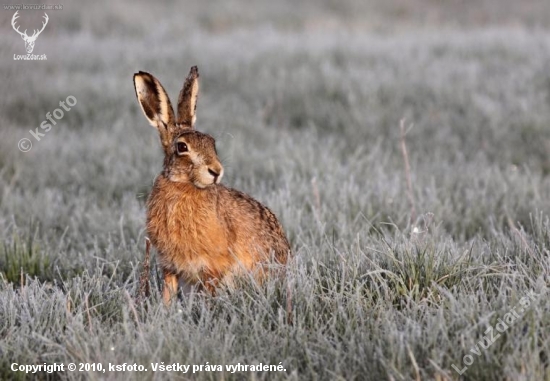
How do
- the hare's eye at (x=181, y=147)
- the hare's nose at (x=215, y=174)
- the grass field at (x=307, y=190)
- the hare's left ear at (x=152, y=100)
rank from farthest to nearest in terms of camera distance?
the hare's left ear at (x=152, y=100), the hare's eye at (x=181, y=147), the hare's nose at (x=215, y=174), the grass field at (x=307, y=190)

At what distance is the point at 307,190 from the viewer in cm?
570

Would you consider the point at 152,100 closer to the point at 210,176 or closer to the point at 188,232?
the point at 210,176

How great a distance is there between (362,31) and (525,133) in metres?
5.53

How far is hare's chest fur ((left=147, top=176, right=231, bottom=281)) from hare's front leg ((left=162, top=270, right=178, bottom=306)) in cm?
5

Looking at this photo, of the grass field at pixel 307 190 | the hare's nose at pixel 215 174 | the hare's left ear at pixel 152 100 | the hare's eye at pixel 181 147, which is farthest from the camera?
the hare's left ear at pixel 152 100

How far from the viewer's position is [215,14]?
47.2 ft

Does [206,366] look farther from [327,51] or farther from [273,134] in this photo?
[327,51]

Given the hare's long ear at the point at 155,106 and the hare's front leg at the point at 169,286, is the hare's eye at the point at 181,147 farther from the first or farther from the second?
the hare's front leg at the point at 169,286

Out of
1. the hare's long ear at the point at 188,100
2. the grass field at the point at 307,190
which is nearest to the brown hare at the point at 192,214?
the hare's long ear at the point at 188,100

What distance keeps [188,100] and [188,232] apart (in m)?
0.67

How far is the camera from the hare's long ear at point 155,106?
12.5ft

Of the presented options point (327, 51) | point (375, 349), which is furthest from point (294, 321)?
point (327, 51)

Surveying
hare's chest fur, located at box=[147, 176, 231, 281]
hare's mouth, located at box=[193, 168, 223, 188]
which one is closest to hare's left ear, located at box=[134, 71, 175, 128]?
hare's chest fur, located at box=[147, 176, 231, 281]

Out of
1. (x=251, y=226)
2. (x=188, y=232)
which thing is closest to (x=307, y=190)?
(x=251, y=226)
